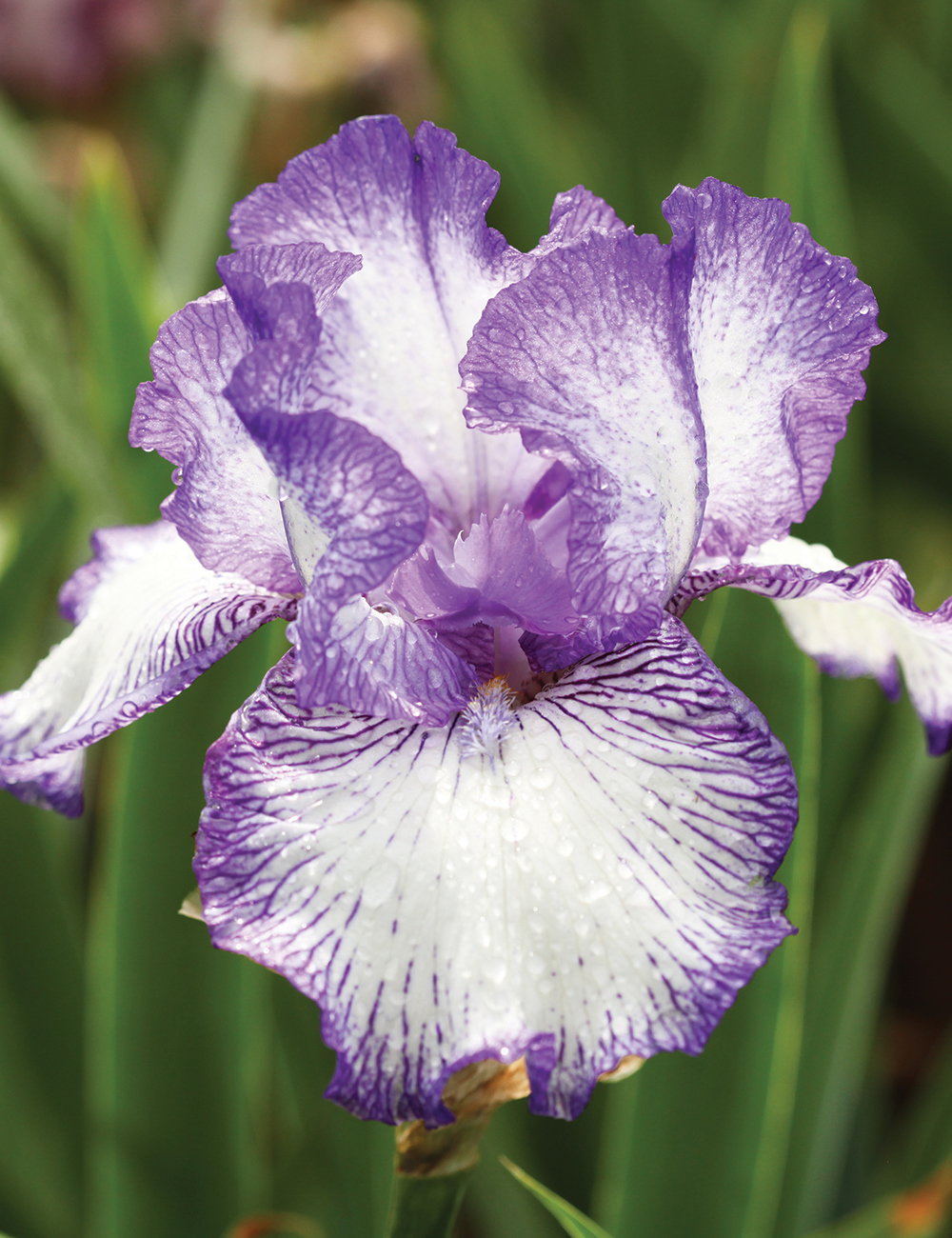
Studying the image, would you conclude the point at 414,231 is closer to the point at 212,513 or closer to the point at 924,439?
the point at 212,513

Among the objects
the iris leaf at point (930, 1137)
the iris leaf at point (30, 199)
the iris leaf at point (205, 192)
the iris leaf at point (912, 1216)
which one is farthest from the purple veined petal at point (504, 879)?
the iris leaf at point (30, 199)

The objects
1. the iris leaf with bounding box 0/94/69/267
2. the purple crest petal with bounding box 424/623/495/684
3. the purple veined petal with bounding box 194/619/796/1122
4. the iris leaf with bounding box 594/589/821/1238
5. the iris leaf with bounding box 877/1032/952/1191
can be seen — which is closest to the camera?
the purple veined petal with bounding box 194/619/796/1122

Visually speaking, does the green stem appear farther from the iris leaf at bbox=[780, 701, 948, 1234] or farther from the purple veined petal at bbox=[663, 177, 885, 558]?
the iris leaf at bbox=[780, 701, 948, 1234]

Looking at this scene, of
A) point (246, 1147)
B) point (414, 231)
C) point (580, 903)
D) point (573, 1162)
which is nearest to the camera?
point (580, 903)

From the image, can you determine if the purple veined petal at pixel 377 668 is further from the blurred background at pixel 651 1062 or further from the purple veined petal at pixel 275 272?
the blurred background at pixel 651 1062

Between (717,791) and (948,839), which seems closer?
(717,791)

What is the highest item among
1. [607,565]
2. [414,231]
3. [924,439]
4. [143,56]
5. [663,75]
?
[143,56]

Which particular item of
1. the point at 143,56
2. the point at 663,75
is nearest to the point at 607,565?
the point at 663,75

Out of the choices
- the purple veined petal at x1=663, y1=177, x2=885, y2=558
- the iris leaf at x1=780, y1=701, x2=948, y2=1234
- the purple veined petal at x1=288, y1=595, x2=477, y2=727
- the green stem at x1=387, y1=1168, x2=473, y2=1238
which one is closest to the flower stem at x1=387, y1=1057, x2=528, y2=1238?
the green stem at x1=387, y1=1168, x2=473, y2=1238

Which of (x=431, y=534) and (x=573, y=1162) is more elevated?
(x=431, y=534)
